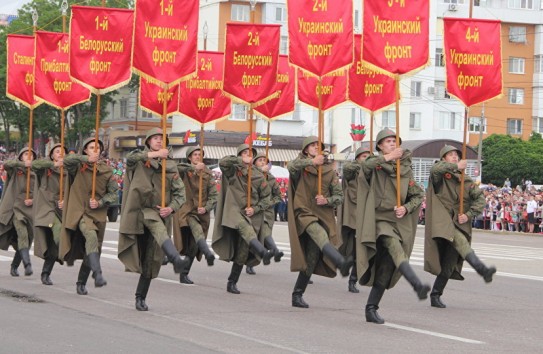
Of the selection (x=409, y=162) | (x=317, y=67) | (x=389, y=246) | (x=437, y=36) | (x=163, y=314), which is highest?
(x=437, y=36)

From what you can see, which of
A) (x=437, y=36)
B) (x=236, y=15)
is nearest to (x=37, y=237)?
(x=236, y=15)

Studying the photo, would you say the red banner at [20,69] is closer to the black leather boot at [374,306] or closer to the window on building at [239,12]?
the black leather boot at [374,306]

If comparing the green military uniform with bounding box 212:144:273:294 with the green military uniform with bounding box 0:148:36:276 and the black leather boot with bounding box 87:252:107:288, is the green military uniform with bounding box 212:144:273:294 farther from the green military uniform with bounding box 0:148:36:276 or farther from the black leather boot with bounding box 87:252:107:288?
the green military uniform with bounding box 0:148:36:276

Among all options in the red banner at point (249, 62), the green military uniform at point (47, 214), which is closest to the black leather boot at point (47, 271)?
the green military uniform at point (47, 214)

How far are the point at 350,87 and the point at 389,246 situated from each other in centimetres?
696

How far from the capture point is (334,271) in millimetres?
12945

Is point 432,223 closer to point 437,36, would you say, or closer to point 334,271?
point 334,271

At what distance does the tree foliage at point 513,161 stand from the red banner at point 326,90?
151 ft

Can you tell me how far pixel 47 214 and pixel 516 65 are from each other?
65388 millimetres

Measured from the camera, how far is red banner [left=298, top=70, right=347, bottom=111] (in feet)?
61.1

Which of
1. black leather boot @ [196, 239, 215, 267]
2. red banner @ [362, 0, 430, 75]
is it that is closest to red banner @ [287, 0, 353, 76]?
red banner @ [362, 0, 430, 75]

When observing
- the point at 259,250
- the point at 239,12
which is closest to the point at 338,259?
the point at 259,250

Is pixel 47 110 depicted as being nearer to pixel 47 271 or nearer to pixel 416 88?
pixel 416 88

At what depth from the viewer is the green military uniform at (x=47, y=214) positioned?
49.1ft
